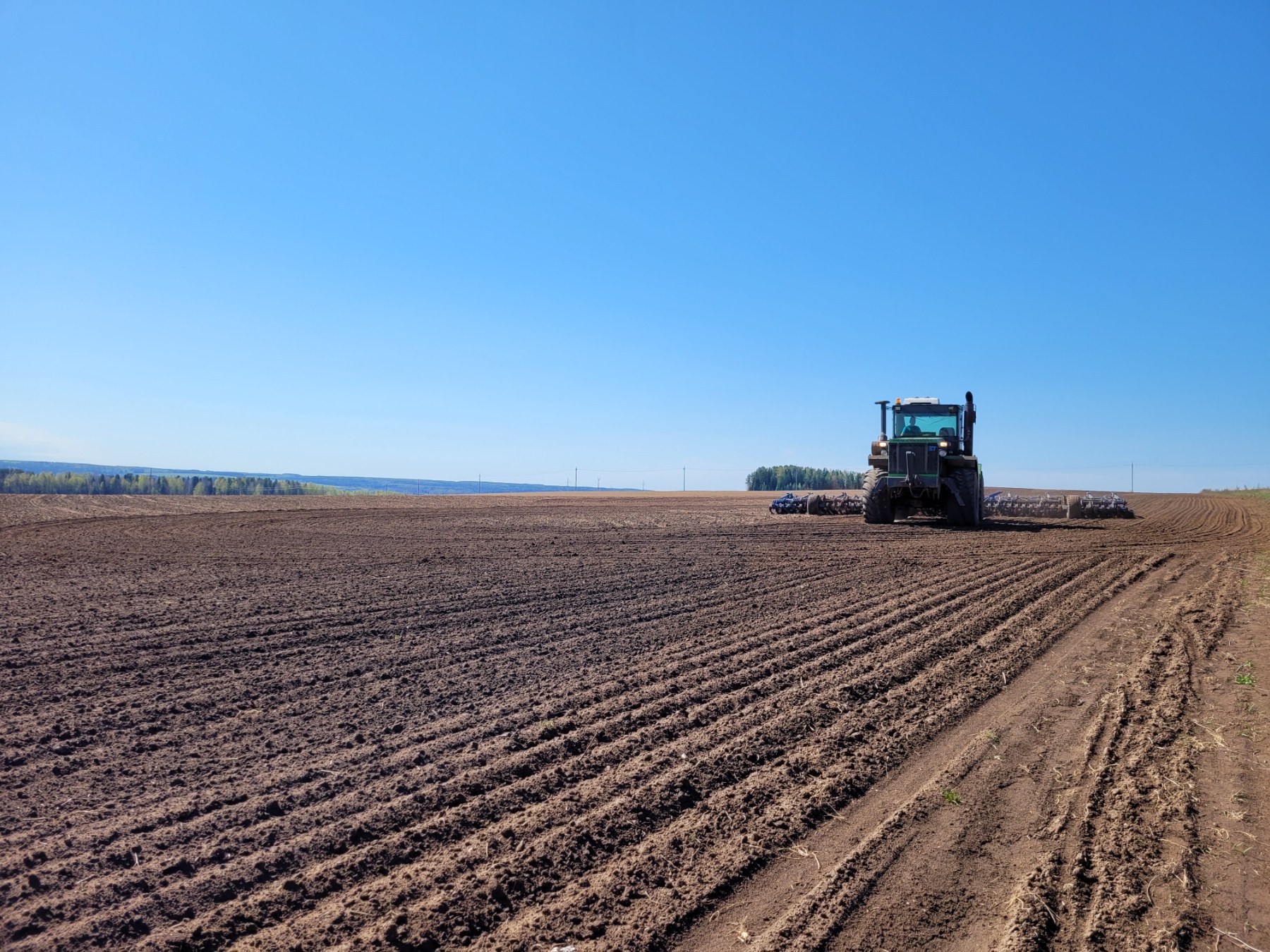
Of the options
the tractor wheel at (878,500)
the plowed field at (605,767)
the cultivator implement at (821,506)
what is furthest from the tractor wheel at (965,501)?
the plowed field at (605,767)

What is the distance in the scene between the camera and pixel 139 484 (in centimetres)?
6353

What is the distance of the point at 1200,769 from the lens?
5199mm

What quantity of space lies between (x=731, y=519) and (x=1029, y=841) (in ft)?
86.1

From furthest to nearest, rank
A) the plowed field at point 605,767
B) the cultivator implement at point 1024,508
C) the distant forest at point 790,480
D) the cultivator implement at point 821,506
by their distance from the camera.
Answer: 1. the distant forest at point 790,480
2. the cultivator implement at point 1024,508
3. the cultivator implement at point 821,506
4. the plowed field at point 605,767

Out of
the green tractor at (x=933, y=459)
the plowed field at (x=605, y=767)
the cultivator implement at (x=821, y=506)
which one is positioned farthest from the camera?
the cultivator implement at (x=821, y=506)

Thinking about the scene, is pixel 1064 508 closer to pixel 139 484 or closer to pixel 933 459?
pixel 933 459

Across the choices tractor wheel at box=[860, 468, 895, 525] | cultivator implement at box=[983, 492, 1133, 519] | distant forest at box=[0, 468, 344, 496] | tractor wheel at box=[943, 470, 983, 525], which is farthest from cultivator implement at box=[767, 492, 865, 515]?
distant forest at box=[0, 468, 344, 496]

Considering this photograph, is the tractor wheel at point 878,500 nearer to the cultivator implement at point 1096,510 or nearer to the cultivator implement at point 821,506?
the cultivator implement at point 821,506

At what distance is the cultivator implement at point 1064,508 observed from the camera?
102 ft

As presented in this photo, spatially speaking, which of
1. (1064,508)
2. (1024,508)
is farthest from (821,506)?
(1064,508)

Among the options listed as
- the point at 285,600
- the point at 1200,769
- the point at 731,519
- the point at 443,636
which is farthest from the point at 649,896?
the point at 731,519

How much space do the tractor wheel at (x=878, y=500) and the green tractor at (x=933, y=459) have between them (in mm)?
30

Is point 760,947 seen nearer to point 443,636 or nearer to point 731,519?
point 443,636

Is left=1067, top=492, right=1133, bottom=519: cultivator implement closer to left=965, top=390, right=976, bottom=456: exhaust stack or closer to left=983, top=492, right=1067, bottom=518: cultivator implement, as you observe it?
left=983, top=492, right=1067, bottom=518: cultivator implement
